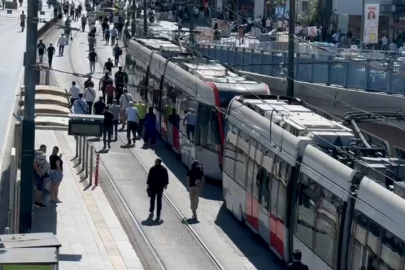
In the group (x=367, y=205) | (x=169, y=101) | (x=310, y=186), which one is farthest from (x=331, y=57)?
(x=367, y=205)

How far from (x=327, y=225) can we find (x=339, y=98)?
753 inches

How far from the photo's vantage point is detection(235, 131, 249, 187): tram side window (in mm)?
23297

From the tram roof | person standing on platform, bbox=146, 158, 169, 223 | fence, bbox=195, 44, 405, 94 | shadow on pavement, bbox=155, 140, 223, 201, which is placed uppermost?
the tram roof

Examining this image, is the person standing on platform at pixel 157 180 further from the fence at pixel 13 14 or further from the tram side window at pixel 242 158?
the fence at pixel 13 14

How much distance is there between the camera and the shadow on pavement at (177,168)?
27.6 meters

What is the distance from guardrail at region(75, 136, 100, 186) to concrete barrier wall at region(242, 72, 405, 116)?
6.75 m

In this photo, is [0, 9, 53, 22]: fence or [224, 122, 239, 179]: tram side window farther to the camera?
[0, 9, 53, 22]: fence

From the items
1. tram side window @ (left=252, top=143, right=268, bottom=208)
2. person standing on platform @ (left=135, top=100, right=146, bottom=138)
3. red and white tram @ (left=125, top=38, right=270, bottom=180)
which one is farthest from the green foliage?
tram side window @ (left=252, top=143, right=268, bottom=208)

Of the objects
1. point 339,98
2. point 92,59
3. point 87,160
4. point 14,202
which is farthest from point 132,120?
point 92,59

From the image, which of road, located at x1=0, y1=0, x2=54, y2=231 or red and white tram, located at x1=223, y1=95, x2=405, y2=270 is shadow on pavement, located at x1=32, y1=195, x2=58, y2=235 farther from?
red and white tram, located at x1=223, y1=95, x2=405, y2=270

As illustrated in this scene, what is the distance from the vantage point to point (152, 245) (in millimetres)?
22375

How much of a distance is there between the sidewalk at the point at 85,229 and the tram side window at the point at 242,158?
2.62 m

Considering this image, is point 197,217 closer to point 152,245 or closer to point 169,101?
point 152,245

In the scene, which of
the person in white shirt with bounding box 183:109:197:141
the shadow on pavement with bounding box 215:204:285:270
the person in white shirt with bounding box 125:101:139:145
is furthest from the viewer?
the person in white shirt with bounding box 125:101:139:145
